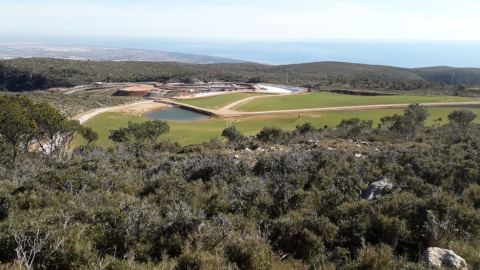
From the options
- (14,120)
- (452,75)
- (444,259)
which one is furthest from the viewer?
(452,75)

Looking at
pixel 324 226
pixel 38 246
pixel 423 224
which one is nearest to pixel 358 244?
pixel 324 226

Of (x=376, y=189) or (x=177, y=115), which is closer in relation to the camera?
(x=376, y=189)

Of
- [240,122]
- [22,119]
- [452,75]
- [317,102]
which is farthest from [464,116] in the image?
[452,75]

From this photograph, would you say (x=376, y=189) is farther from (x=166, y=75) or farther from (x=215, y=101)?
(x=166, y=75)

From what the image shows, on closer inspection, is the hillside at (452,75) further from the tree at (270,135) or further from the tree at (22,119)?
the tree at (22,119)

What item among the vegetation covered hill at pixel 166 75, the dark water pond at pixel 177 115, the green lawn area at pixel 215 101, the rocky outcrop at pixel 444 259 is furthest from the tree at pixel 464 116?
the vegetation covered hill at pixel 166 75

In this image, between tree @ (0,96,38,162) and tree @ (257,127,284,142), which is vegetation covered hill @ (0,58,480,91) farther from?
tree @ (0,96,38,162)
